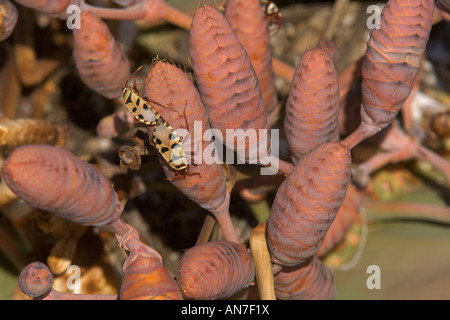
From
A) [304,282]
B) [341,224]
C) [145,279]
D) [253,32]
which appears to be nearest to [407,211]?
[341,224]

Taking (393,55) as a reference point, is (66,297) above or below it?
→ below

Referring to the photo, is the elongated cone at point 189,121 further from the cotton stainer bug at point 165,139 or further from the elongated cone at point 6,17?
the elongated cone at point 6,17

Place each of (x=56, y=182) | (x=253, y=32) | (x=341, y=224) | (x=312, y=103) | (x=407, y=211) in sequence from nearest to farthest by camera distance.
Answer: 1. (x=56, y=182)
2. (x=312, y=103)
3. (x=253, y=32)
4. (x=341, y=224)
5. (x=407, y=211)

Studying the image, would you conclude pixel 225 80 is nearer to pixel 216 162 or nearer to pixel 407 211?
pixel 216 162

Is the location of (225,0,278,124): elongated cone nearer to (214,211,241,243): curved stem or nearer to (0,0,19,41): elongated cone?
(214,211,241,243): curved stem

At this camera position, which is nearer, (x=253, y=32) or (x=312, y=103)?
(x=312, y=103)

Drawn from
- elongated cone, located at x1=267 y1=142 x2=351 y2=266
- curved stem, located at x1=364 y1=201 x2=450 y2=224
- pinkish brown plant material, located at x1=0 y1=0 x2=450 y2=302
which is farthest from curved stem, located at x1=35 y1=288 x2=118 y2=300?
curved stem, located at x1=364 y1=201 x2=450 y2=224

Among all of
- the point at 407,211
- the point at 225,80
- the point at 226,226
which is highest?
the point at 225,80

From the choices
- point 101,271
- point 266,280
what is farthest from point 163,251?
point 266,280
